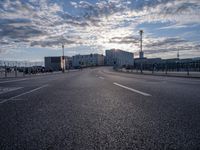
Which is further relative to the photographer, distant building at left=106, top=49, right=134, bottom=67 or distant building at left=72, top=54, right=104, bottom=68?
distant building at left=72, top=54, right=104, bottom=68

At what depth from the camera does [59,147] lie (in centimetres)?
258

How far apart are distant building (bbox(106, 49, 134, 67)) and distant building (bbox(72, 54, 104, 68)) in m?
7.24

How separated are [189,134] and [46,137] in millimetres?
2017

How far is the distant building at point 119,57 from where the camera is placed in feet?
530

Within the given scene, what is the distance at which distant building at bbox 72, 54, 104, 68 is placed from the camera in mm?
179262

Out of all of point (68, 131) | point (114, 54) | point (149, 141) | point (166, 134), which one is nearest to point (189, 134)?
point (166, 134)

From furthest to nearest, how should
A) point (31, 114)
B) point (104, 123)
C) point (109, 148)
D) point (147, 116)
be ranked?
point (31, 114)
point (147, 116)
point (104, 123)
point (109, 148)

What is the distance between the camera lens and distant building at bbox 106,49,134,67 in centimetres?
16150

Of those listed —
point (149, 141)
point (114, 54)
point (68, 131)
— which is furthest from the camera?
point (114, 54)

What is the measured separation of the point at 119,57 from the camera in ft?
531

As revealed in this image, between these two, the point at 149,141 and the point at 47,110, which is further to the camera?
the point at 47,110

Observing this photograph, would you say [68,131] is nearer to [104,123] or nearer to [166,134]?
[104,123]

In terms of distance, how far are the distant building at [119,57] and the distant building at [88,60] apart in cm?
724

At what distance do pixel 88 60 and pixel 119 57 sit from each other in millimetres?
32923
